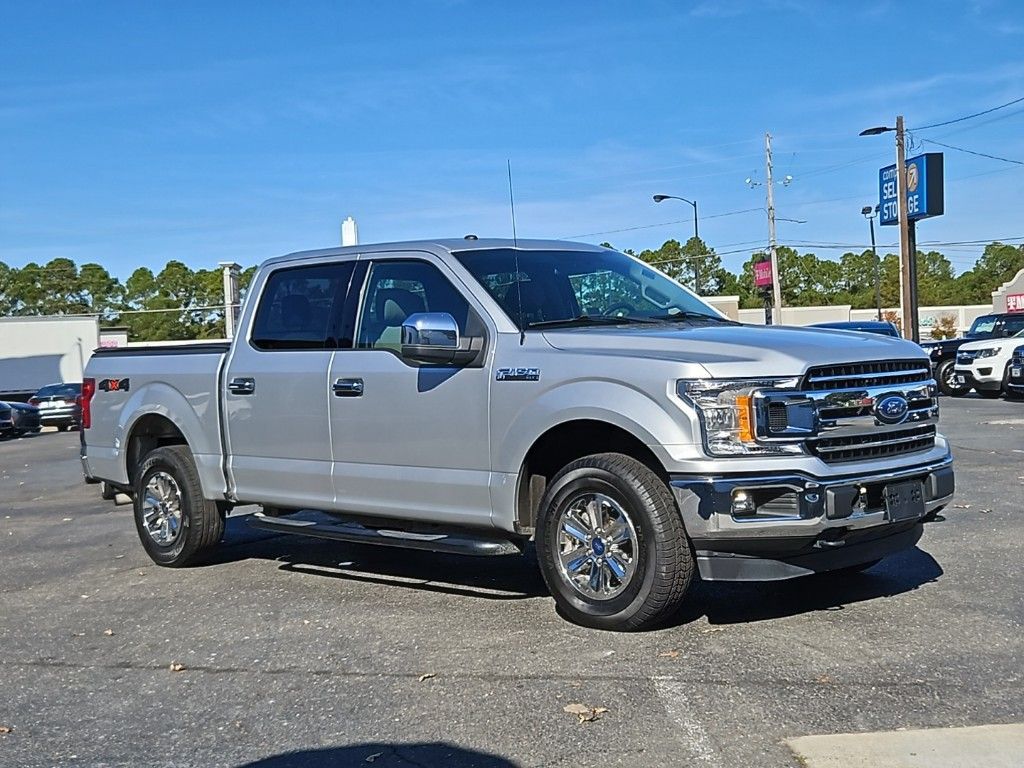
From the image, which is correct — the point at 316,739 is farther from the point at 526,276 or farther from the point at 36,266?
the point at 36,266

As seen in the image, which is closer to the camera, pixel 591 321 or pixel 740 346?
pixel 740 346

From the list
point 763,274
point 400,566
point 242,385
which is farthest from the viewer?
point 763,274

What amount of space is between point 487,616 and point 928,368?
269 centimetres

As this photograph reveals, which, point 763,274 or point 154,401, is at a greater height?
point 763,274

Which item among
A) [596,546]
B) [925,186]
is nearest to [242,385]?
[596,546]

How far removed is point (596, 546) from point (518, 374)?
987 millimetres

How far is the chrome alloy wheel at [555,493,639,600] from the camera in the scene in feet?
18.5

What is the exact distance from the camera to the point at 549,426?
589 centimetres

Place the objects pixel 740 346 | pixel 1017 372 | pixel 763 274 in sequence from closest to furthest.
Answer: pixel 740 346, pixel 1017 372, pixel 763 274

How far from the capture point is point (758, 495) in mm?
5266

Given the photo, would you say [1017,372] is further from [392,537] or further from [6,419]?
[6,419]

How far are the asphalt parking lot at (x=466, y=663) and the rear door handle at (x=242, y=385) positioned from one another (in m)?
1.25

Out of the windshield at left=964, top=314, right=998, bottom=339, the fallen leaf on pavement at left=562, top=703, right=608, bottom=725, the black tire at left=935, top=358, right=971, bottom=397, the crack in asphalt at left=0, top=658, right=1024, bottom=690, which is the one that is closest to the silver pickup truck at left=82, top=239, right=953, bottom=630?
the crack in asphalt at left=0, top=658, right=1024, bottom=690

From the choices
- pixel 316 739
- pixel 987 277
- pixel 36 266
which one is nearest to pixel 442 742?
pixel 316 739
